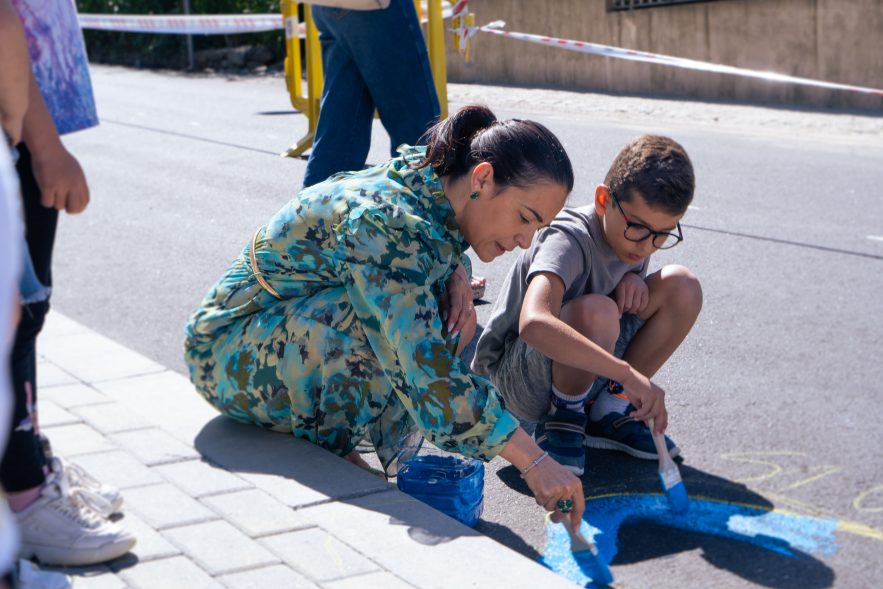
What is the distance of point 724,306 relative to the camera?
16.0 feet

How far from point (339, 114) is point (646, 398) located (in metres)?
2.75

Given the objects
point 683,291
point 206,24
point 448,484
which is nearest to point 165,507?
point 448,484

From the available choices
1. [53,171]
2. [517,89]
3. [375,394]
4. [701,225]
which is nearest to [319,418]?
[375,394]

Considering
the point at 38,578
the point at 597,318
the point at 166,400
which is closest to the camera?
the point at 38,578

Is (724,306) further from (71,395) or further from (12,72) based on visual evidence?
(12,72)

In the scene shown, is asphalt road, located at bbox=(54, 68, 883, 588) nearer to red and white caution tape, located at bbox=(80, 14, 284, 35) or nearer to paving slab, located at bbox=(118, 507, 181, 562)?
paving slab, located at bbox=(118, 507, 181, 562)

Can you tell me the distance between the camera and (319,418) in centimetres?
317

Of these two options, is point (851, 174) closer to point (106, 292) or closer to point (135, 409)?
point (106, 292)

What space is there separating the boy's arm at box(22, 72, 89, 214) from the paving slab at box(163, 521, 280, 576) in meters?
0.77

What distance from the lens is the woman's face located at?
109 inches

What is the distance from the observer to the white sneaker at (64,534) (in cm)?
254

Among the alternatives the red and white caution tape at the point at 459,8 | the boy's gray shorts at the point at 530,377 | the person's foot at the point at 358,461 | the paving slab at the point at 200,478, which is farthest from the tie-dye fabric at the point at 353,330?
the red and white caution tape at the point at 459,8

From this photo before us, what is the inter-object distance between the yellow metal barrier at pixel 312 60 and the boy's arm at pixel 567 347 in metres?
3.64

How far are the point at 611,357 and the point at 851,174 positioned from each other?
5717 millimetres
